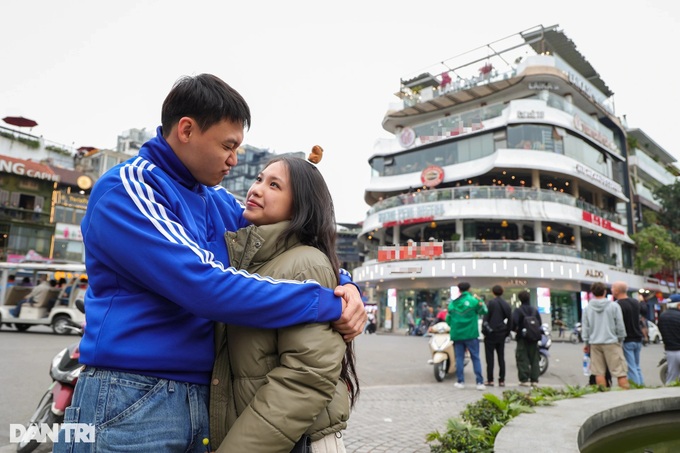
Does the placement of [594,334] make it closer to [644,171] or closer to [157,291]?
[157,291]

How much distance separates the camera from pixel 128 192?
4.89 ft

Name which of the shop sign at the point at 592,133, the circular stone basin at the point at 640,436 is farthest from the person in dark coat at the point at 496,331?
the shop sign at the point at 592,133

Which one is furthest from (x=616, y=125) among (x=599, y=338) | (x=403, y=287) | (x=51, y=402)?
(x=51, y=402)

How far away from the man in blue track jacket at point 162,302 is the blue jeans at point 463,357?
774 cm

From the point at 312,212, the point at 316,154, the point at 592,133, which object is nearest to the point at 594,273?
the point at 592,133

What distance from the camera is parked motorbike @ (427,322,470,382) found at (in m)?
9.48

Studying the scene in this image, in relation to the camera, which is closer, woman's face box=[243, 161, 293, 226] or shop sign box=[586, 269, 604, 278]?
woman's face box=[243, 161, 293, 226]

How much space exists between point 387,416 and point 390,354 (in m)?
8.58

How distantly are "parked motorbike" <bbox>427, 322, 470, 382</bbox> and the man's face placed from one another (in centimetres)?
852

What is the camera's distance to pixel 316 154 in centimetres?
210

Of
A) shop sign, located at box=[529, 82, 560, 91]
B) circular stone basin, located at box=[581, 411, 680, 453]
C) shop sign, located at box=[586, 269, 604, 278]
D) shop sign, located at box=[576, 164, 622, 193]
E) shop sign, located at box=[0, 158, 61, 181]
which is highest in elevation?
shop sign, located at box=[529, 82, 560, 91]

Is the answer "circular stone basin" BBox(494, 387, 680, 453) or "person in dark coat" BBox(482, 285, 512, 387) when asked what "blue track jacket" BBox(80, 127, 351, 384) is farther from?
"person in dark coat" BBox(482, 285, 512, 387)

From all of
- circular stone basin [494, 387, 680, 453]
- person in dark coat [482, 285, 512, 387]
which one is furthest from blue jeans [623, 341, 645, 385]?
circular stone basin [494, 387, 680, 453]

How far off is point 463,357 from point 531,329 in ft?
4.59
